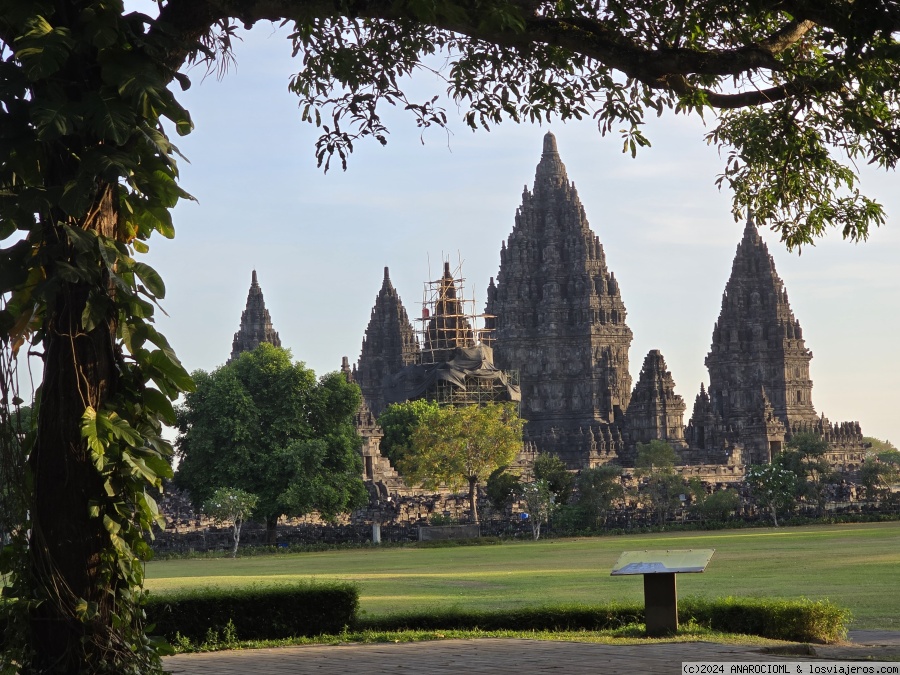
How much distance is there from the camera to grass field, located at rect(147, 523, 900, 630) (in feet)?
64.1

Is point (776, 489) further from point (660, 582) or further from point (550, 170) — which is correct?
point (550, 170)

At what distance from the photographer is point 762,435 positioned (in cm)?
9494

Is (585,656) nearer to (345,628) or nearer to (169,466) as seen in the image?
(345,628)

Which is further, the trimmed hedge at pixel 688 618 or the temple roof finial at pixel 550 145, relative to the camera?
the temple roof finial at pixel 550 145

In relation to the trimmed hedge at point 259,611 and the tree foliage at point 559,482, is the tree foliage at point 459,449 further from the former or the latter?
the trimmed hedge at point 259,611

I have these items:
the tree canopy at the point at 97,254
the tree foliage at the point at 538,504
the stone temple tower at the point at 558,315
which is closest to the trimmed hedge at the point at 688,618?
the tree canopy at the point at 97,254

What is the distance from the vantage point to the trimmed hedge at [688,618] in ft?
42.1

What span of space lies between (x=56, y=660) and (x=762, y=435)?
299ft

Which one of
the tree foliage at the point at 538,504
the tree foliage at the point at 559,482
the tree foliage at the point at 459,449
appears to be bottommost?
the tree foliage at the point at 538,504

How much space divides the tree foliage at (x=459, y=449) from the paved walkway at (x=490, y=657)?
44.4 m

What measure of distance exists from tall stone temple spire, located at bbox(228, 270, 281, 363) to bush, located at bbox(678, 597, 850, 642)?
101m

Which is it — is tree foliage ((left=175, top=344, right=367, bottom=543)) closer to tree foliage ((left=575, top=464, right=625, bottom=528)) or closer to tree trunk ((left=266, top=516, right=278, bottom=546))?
tree trunk ((left=266, top=516, right=278, bottom=546))

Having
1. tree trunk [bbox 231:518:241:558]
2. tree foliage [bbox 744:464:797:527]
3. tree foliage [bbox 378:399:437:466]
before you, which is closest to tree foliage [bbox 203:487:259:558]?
tree trunk [bbox 231:518:241:558]

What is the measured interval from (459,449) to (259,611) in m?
43.7
